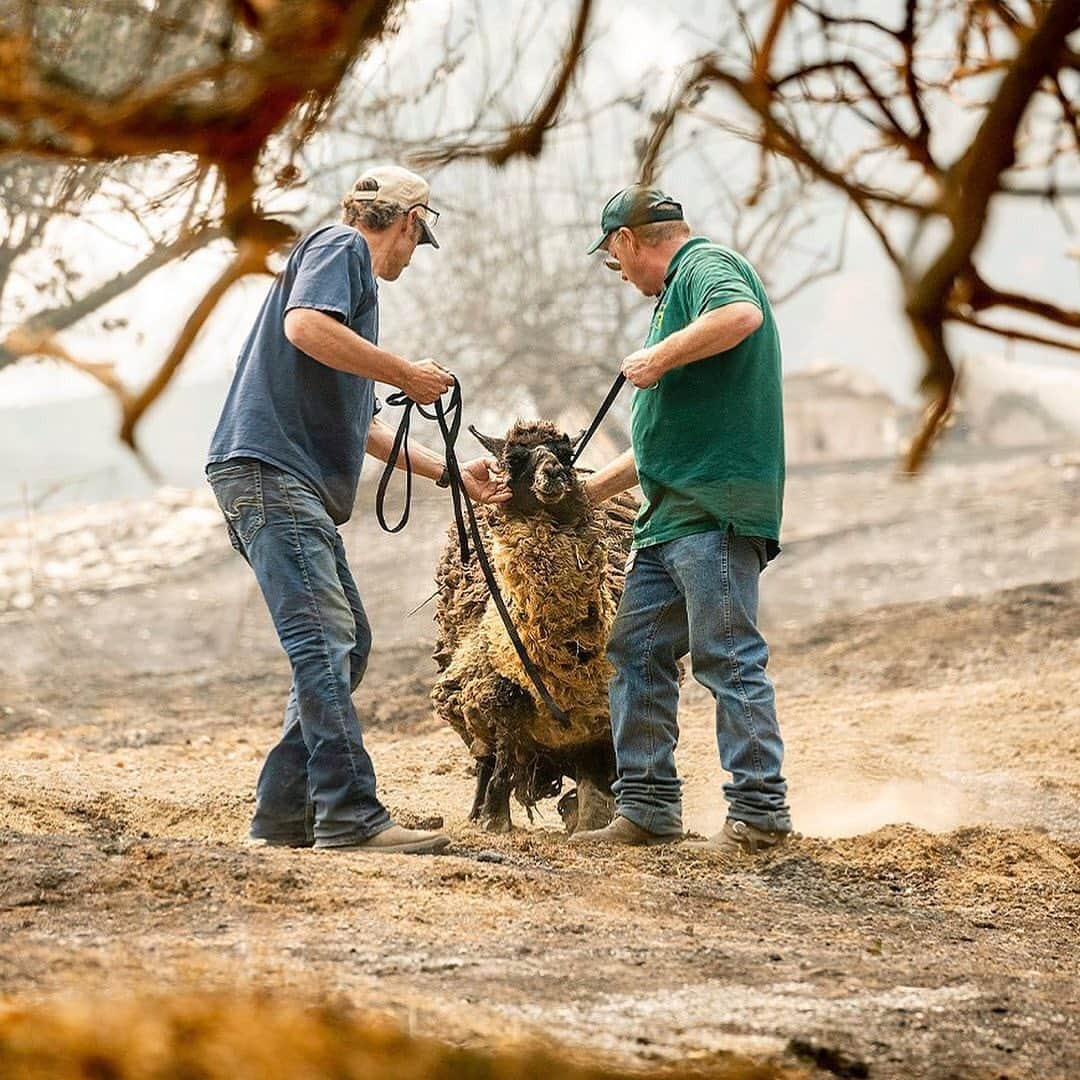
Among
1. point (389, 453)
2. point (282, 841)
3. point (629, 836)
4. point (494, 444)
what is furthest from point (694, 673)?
point (282, 841)

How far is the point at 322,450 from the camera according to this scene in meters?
4.97

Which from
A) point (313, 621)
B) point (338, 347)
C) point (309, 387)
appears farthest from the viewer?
point (309, 387)

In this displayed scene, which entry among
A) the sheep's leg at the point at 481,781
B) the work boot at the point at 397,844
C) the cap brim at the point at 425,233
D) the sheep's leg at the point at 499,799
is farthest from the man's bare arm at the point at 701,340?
the sheep's leg at the point at 481,781

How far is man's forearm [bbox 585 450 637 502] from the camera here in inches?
219

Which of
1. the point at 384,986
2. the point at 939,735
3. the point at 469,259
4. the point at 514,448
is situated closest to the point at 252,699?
the point at 469,259

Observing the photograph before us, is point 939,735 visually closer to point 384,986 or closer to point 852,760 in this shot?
point 852,760

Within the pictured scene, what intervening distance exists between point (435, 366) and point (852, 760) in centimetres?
398

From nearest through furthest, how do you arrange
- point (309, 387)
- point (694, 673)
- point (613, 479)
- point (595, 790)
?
point (309, 387) < point (694, 673) < point (613, 479) < point (595, 790)

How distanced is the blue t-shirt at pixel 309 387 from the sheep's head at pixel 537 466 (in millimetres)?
631

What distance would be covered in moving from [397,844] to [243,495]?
117cm

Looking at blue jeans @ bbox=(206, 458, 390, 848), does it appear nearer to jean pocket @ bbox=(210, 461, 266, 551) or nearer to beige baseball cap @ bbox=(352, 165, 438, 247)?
jean pocket @ bbox=(210, 461, 266, 551)

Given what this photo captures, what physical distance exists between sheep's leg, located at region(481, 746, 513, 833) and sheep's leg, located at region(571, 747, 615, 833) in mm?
263

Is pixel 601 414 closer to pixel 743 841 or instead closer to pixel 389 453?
pixel 389 453

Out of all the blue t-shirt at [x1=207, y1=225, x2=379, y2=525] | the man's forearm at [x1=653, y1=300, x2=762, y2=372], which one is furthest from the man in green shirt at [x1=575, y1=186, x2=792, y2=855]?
the blue t-shirt at [x1=207, y1=225, x2=379, y2=525]
